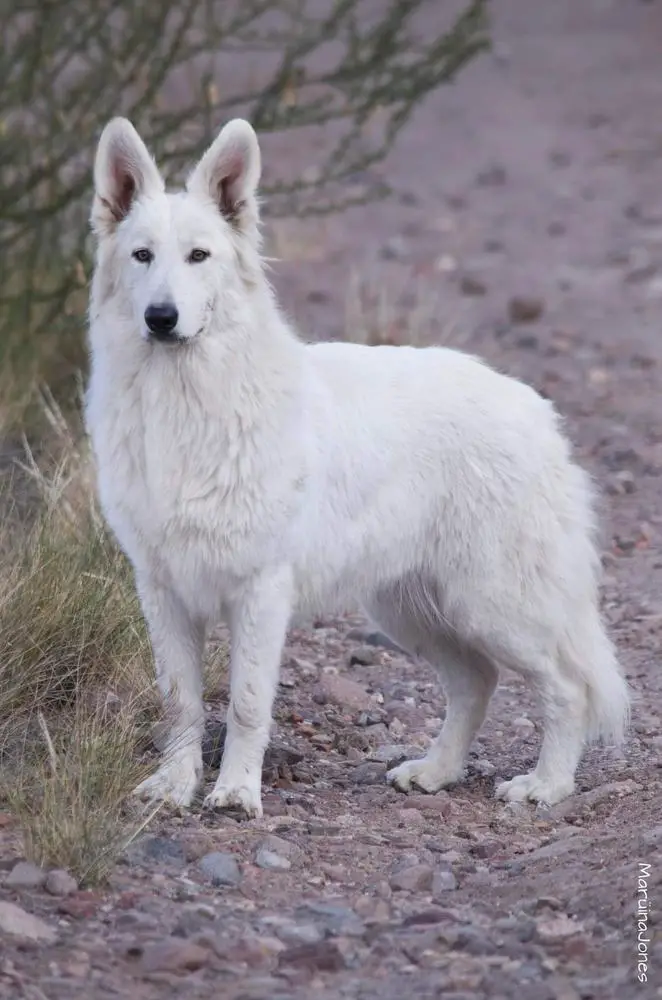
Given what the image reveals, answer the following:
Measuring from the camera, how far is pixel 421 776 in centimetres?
562

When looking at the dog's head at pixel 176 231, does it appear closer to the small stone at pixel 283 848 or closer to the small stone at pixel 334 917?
the small stone at pixel 283 848

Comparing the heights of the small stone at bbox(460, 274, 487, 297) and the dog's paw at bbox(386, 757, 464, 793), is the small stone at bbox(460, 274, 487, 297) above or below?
above

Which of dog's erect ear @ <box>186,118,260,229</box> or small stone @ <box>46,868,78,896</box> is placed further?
dog's erect ear @ <box>186,118,260,229</box>

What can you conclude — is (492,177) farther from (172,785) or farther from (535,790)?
(172,785)

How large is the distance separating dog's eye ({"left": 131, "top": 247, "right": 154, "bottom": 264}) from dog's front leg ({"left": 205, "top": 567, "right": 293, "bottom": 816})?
1018mm

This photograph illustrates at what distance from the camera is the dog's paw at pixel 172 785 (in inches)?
199

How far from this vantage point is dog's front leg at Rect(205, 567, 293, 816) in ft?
16.8

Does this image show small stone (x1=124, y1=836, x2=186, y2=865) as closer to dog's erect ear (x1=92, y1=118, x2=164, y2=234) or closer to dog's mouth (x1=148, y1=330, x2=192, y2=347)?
dog's mouth (x1=148, y1=330, x2=192, y2=347)

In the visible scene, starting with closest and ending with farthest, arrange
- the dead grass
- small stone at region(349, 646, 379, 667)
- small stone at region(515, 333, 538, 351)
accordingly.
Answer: small stone at region(349, 646, 379, 667) → the dead grass → small stone at region(515, 333, 538, 351)

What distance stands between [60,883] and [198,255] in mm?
1910

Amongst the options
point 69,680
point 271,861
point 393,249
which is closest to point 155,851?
point 271,861

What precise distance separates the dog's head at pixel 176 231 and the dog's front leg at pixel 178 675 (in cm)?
84

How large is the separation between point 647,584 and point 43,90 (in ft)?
12.5

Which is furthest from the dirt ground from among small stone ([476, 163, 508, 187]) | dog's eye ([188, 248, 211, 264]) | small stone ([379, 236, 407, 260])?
small stone ([476, 163, 508, 187])
